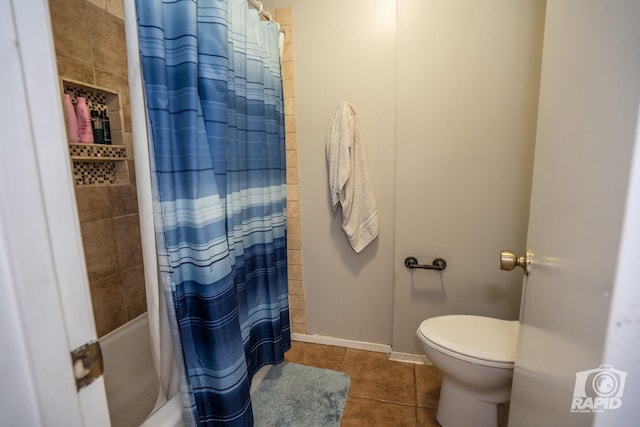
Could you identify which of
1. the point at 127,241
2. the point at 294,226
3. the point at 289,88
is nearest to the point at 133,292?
the point at 127,241

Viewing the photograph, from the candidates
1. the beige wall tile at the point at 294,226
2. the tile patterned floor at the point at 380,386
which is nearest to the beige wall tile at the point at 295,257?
the beige wall tile at the point at 294,226

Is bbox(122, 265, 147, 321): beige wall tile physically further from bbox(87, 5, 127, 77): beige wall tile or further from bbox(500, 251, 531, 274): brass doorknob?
bbox(500, 251, 531, 274): brass doorknob

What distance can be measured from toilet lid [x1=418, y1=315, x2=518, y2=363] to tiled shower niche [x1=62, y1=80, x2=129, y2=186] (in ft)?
5.77

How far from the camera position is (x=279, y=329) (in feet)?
5.19

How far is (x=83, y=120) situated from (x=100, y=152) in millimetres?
155

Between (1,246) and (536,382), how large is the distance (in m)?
0.94

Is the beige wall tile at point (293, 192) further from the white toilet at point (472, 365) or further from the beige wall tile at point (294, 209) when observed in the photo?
the white toilet at point (472, 365)

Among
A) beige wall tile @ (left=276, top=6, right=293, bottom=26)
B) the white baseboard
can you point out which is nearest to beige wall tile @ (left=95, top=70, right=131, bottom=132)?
beige wall tile @ (left=276, top=6, right=293, bottom=26)

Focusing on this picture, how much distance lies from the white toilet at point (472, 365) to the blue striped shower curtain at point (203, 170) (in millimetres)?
852

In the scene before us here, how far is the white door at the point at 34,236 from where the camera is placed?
1.02 feet

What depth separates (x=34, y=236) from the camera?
0.33 meters

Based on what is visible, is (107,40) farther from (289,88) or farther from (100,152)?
(289,88)

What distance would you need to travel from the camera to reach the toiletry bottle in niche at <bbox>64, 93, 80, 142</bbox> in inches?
49.8

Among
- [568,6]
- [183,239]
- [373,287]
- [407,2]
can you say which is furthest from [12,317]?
[407,2]
